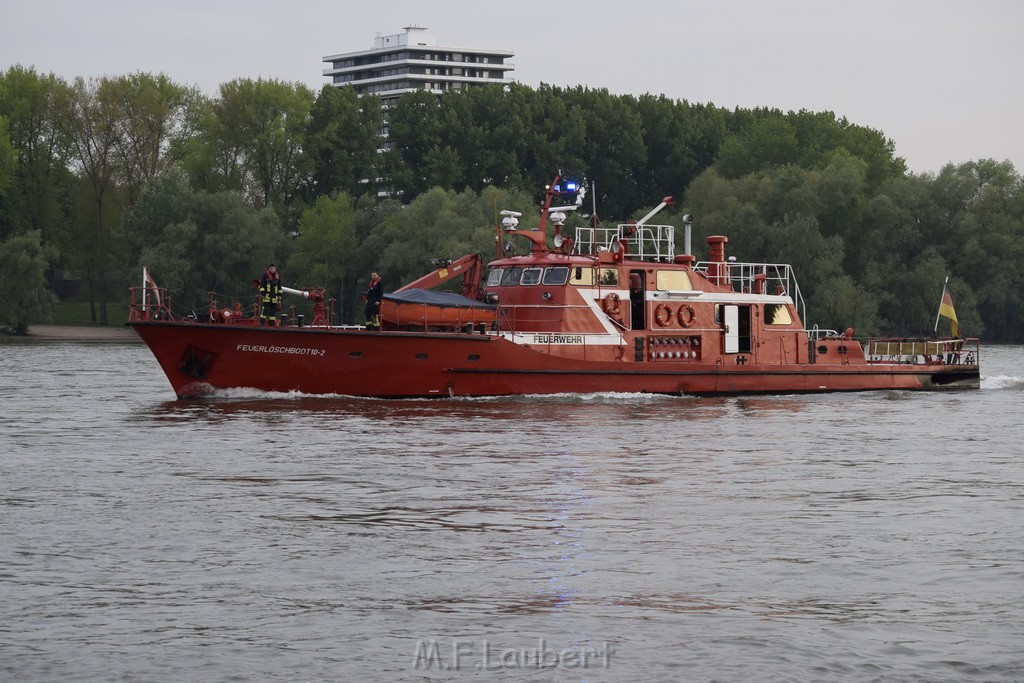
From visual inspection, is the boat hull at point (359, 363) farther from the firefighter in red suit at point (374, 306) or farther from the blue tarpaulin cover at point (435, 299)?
the blue tarpaulin cover at point (435, 299)

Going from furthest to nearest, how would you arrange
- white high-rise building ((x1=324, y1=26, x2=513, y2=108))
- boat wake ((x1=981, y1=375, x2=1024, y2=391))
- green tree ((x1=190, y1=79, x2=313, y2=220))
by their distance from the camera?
white high-rise building ((x1=324, y1=26, x2=513, y2=108))
green tree ((x1=190, y1=79, x2=313, y2=220))
boat wake ((x1=981, y1=375, x2=1024, y2=391))

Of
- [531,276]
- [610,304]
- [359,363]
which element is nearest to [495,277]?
[531,276]

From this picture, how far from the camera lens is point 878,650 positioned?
1088 centimetres

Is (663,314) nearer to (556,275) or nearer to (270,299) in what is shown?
(556,275)

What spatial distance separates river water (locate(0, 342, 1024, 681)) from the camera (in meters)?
10.7

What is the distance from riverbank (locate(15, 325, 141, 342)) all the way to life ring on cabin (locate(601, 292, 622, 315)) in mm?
51207

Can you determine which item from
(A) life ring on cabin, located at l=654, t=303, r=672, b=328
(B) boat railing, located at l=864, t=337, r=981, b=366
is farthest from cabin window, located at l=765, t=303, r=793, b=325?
(B) boat railing, located at l=864, t=337, r=981, b=366

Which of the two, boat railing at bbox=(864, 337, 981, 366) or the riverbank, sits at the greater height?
the riverbank

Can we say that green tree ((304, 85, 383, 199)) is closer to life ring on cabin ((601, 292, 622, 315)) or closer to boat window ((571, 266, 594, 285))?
boat window ((571, 266, 594, 285))

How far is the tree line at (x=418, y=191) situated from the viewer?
7212cm

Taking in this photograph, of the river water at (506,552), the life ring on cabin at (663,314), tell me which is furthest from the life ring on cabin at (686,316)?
the river water at (506,552)

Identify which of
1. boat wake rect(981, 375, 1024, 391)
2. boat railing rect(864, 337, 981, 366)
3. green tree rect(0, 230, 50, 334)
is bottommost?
boat wake rect(981, 375, 1024, 391)

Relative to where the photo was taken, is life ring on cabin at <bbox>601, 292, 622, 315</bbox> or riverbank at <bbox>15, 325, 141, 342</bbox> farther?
riverbank at <bbox>15, 325, 141, 342</bbox>

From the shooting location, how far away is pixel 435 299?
3161 centimetres
